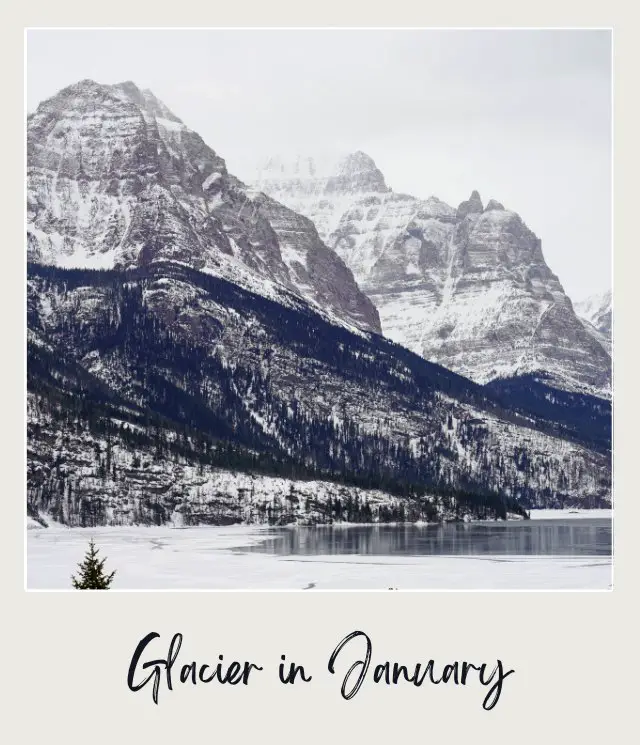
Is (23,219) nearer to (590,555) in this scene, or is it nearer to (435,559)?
(435,559)

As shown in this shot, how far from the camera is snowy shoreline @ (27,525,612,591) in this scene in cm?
13788

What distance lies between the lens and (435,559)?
168750 mm

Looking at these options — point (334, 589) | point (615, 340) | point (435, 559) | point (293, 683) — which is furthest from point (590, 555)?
point (293, 683)

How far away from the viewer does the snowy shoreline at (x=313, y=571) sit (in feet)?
452

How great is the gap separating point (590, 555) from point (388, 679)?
265 feet

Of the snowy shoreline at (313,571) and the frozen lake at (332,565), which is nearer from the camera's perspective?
the snowy shoreline at (313,571)

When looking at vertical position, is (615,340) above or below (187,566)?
above

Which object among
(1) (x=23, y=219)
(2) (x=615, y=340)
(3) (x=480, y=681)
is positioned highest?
(1) (x=23, y=219)

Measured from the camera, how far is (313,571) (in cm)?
15175

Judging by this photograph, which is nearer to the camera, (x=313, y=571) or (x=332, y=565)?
(x=313, y=571)

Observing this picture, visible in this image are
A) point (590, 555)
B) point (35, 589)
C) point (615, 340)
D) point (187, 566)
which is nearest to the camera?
point (35, 589)

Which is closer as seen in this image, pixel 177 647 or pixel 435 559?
pixel 177 647

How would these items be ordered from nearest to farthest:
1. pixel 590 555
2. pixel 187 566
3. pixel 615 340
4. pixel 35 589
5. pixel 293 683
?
pixel 293 683
pixel 35 589
pixel 615 340
pixel 187 566
pixel 590 555

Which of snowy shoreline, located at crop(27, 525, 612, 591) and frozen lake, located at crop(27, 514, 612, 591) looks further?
frozen lake, located at crop(27, 514, 612, 591)
